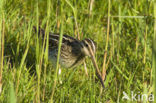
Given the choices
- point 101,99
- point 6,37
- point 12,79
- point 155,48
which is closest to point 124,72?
point 101,99

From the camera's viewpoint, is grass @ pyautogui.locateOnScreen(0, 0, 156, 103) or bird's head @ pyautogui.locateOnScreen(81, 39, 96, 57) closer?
grass @ pyautogui.locateOnScreen(0, 0, 156, 103)

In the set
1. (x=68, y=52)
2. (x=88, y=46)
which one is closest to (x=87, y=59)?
(x=68, y=52)

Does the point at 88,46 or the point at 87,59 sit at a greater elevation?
the point at 88,46

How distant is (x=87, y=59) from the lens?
4.56 metres

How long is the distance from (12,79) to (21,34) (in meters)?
1.28

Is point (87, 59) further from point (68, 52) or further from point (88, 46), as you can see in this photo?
point (88, 46)

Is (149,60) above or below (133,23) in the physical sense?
below

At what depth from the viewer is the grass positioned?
10.9 feet

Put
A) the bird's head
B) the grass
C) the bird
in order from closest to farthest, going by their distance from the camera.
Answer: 1. the grass
2. the bird's head
3. the bird

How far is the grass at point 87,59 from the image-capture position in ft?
10.9

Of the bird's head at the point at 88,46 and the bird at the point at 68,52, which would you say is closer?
the bird's head at the point at 88,46

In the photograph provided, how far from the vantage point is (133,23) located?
523 cm

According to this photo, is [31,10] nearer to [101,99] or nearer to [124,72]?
[124,72]

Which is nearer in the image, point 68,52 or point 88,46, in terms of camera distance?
point 88,46
